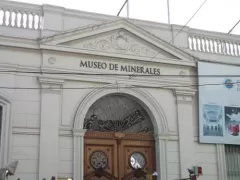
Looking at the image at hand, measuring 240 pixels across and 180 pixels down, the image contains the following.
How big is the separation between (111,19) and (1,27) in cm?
389

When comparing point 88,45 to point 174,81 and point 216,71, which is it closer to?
point 174,81

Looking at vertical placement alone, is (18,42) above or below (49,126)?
above

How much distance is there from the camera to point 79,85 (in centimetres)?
1470

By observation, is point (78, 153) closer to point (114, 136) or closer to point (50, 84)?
point (114, 136)

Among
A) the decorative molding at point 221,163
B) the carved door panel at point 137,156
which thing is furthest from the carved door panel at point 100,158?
the decorative molding at point 221,163

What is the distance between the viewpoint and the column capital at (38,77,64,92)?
14156 mm

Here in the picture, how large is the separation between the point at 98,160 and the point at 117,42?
4202mm

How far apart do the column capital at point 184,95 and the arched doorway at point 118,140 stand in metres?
1.31


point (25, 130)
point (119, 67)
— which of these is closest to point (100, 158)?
point (25, 130)

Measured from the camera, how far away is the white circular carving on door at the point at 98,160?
1460cm

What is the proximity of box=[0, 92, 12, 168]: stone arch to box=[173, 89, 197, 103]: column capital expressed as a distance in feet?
19.5

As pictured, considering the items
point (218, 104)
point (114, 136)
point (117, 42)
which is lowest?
point (114, 136)

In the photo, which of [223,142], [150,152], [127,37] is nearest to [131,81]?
[127,37]

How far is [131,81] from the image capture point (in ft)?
50.4
